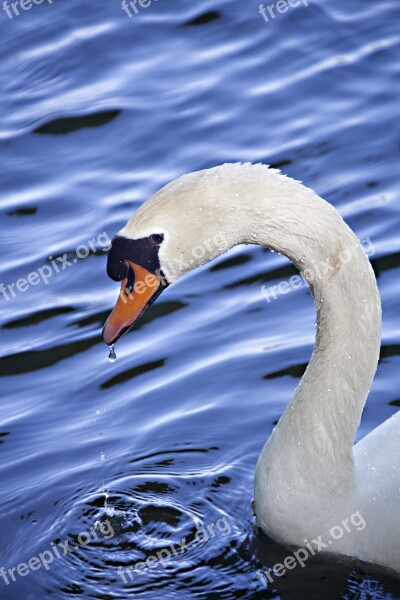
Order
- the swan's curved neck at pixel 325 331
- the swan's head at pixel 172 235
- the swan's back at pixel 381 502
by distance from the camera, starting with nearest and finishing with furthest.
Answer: the swan's head at pixel 172 235, the swan's curved neck at pixel 325 331, the swan's back at pixel 381 502

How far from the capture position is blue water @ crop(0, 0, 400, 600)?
6.45 meters

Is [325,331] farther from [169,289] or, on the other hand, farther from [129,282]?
[169,289]

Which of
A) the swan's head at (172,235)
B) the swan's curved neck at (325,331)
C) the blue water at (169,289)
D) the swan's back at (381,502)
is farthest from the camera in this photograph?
the blue water at (169,289)

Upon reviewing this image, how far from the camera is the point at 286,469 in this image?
6008 millimetres

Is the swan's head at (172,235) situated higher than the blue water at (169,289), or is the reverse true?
the swan's head at (172,235)

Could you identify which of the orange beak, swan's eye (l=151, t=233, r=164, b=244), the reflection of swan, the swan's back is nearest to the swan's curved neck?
the reflection of swan

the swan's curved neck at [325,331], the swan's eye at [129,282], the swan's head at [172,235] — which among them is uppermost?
the swan's head at [172,235]

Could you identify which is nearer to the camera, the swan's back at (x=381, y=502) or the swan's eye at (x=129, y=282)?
the swan's eye at (x=129, y=282)

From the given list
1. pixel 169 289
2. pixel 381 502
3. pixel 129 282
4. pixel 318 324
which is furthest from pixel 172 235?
pixel 169 289

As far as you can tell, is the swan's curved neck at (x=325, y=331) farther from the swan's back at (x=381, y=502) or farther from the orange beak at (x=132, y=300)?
the orange beak at (x=132, y=300)

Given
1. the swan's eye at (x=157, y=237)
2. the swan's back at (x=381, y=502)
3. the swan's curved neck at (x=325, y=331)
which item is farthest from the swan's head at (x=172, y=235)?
the swan's back at (x=381, y=502)

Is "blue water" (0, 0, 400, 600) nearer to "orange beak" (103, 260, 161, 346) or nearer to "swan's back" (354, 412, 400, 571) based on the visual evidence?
"swan's back" (354, 412, 400, 571)

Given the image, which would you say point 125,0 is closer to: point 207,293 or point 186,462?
point 207,293

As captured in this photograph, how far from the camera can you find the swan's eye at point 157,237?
522 cm
